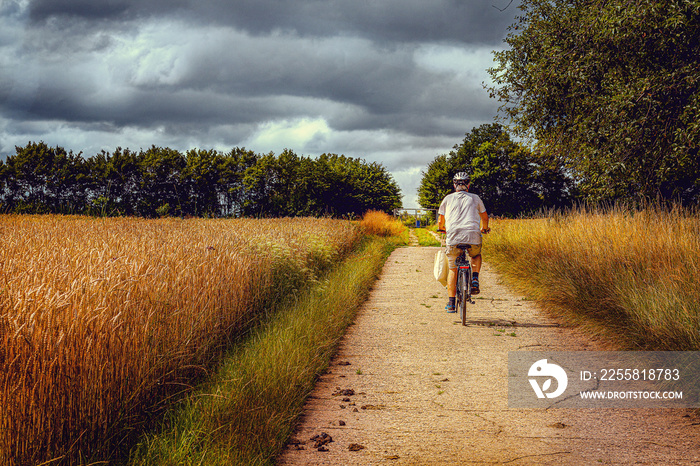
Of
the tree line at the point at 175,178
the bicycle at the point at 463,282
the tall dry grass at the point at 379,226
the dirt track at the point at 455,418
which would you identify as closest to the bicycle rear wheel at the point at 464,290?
the bicycle at the point at 463,282

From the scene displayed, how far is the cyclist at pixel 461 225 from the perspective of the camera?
24.6ft

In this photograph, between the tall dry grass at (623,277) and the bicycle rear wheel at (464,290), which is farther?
the bicycle rear wheel at (464,290)

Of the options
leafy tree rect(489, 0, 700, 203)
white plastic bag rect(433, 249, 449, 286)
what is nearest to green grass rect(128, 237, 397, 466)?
white plastic bag rect(433, 249, 449, 286)

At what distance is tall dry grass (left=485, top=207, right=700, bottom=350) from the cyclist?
169 centimetres

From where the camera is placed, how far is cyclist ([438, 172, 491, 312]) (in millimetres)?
7484

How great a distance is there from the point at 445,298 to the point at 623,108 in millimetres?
5635

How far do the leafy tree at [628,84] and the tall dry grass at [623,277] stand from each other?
4.88ft

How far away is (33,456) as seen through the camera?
265 centimetres

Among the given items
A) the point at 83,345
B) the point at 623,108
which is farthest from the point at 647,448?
the point at 623,108

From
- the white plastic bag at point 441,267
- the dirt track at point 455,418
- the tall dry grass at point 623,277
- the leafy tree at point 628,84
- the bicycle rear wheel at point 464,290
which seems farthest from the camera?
the leafy tree at point 628,84

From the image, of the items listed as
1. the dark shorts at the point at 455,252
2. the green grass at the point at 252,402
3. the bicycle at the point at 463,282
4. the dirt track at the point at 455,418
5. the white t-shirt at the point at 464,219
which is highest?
the white t-shirt at the point at 464,219

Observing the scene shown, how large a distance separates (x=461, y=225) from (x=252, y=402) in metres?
4.74

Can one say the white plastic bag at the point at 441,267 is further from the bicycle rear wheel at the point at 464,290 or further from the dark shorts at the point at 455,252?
the bicycle rear wheel at the point at 464,290

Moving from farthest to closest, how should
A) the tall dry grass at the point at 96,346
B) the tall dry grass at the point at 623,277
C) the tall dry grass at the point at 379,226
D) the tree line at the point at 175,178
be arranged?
the tree line at the point at 175,178
the tall dry grass at the point at 379,226
the tall dry grass at the point at 623,277
the tall dry grass at the point at 96,346
